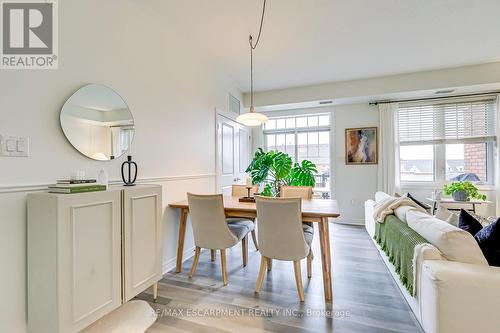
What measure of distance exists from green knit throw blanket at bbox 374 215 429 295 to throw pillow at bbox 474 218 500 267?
0.98 ft

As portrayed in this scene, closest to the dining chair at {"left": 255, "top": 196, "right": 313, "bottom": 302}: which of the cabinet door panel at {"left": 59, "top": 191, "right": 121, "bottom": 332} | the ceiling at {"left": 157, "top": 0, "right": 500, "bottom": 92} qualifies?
the cabinet door panel at {"left": 59, "top": 191, "right": 121, "bottom": 332}

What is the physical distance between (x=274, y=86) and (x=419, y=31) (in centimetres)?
240

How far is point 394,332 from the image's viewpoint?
1.59m

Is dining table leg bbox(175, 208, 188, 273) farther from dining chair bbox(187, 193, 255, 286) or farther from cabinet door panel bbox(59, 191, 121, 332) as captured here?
cabinet door panel bbox(59, 191, 121, 332)

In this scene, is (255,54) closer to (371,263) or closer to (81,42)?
(81,42)

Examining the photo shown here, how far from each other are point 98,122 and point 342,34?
282cm

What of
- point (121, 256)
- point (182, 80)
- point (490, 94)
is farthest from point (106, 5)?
point (490, 94)

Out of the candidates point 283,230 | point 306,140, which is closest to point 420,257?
point 283,230

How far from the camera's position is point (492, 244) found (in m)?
1.40

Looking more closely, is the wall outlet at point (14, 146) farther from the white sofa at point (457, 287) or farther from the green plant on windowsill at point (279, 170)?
the green plant on windowsill at point (279, 170)

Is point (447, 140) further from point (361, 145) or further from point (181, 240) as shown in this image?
point (181, 240)

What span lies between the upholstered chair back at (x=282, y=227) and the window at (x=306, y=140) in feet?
10.9

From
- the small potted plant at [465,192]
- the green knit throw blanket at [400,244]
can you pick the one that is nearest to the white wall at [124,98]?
the green knit throw blanket at [400,244]

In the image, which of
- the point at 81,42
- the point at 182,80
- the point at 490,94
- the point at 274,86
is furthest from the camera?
the point at 274,86
